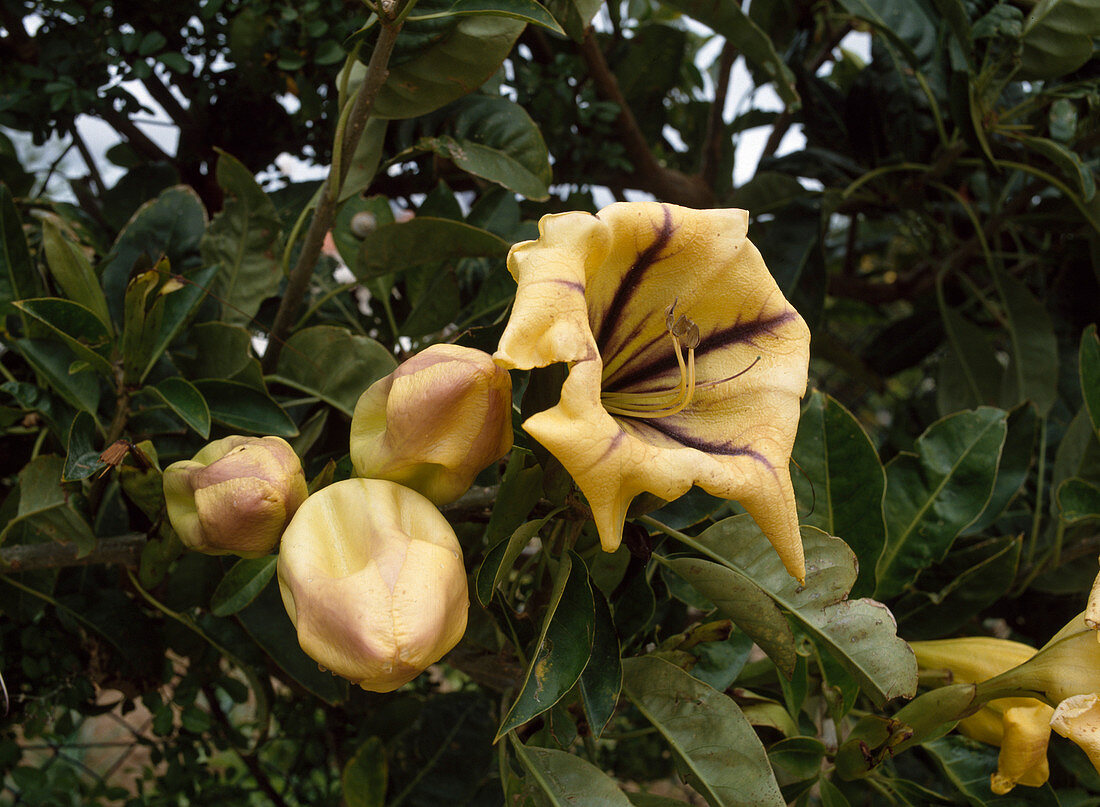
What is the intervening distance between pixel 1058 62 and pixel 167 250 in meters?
1.21

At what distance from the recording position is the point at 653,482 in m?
0.50

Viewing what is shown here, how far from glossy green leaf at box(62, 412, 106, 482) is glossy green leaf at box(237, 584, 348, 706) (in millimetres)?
241

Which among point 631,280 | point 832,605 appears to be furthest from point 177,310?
point 832,605

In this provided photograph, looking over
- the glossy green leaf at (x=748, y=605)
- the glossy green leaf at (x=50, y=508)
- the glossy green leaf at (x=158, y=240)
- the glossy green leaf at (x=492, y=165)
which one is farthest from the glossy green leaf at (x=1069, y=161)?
the glossy green leaf at (x=50, y=508)

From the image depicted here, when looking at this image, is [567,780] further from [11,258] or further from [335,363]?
[11,258]

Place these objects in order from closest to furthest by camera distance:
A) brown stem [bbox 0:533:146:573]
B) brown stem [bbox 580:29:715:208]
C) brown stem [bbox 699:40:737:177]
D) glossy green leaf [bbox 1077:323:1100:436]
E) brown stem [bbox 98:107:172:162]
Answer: brown stem [bbox 0:533:146:573] → glossy green leaf [bbox 1077:323:1100:436] → brown stem [bbox 98:107:172:162] → brown stem [bbox 580:29:715:208] → brown stem [bbox 699:40:737:177]

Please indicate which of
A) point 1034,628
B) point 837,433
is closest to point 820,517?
point 837,433

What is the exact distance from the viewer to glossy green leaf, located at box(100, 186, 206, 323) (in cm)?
98

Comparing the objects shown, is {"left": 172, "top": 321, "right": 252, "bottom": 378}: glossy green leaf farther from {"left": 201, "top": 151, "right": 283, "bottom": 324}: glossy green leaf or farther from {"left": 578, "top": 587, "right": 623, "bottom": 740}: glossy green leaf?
{"left": 578, "top": 587, "right": 623, "bottom": 740}: glossy green leaf

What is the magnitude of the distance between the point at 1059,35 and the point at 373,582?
1182mm

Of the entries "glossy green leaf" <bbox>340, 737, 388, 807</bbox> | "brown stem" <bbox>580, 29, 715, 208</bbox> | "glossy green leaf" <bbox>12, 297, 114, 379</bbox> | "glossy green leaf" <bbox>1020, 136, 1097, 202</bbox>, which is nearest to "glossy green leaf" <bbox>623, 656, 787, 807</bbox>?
"glossy green leaf" <bbox>340, 737, 388, 807</bbox>

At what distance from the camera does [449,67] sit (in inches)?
31.0

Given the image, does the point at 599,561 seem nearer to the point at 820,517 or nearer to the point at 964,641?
the point at 820,517

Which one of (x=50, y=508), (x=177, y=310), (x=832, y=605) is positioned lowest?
(x=832, y=605)
